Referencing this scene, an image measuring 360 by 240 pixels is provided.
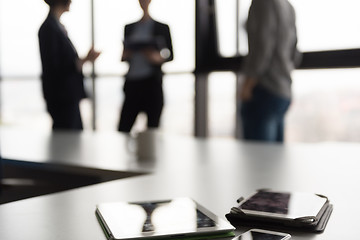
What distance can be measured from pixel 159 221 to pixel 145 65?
5.12ft

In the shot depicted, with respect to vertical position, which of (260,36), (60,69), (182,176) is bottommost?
(182,176)

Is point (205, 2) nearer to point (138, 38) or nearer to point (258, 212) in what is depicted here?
point (138, 38)

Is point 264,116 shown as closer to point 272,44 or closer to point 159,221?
point 272,44

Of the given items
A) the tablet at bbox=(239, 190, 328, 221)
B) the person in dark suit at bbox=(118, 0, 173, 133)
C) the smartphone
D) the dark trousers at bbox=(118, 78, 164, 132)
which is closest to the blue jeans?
the person in dark suit at bbox=(118, 0, 173, 133)

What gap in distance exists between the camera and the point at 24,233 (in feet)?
2.13

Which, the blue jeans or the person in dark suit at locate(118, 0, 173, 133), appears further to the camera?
the blue jeans

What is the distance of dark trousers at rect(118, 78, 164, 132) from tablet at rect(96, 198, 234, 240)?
5.85ft

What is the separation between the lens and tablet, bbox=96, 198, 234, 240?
24.0 inches

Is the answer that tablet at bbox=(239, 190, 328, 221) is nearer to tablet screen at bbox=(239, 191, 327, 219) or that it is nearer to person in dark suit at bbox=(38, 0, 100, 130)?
tablet screen at bbox=(239, 191, 327, 219)

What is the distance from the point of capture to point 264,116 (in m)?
1.98

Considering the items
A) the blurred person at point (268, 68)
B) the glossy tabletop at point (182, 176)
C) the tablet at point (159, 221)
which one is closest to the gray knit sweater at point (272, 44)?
the blurred person at point (268, 68)

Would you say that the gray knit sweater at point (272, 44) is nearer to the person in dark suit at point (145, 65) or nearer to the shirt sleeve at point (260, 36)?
the shirt sleeve at point (260, 36)

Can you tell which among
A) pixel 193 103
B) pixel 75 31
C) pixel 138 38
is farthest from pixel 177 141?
pixel 193 103

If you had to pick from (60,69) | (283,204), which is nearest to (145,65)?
(60,69)
